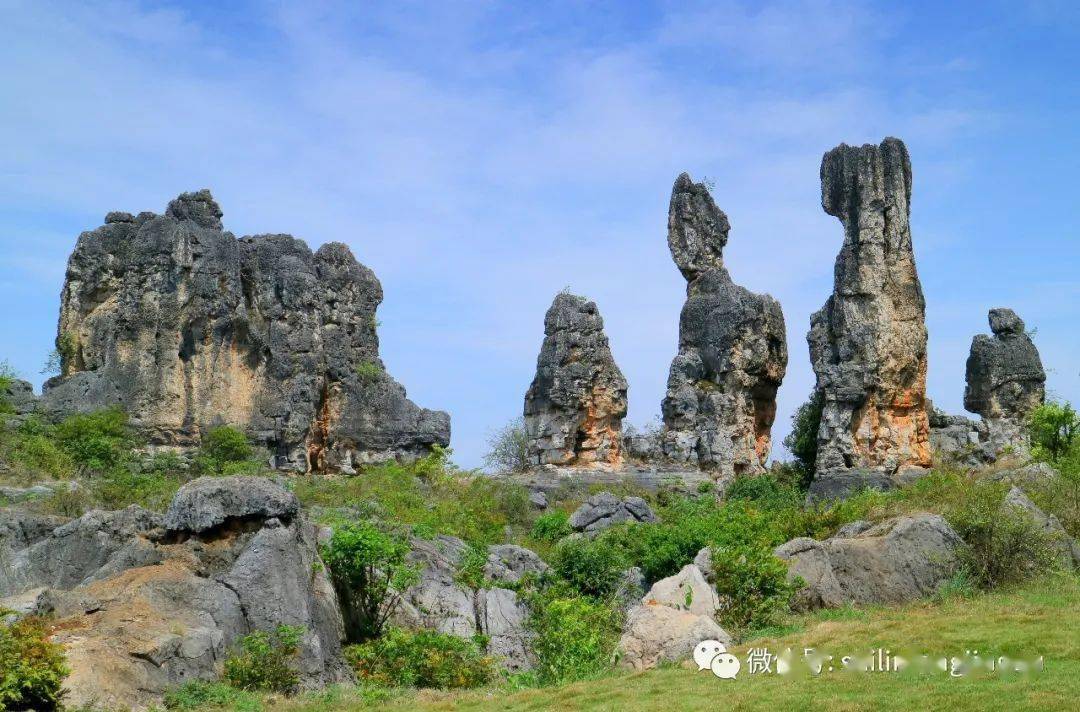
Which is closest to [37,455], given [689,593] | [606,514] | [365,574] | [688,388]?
[606,514]

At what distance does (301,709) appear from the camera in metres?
12.1

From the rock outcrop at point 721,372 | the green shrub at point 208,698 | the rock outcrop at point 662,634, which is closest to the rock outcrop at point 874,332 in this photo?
the rock outcrop at point 721,372

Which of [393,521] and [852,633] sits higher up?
[393,521]

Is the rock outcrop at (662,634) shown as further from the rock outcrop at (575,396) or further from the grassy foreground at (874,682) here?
the rock outcrop at (575,396)

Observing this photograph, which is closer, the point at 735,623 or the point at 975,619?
the point at 975,619

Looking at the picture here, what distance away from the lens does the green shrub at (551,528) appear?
85.7 feet

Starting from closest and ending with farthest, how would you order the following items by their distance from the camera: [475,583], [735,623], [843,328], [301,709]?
[301,709] → [735,623] → [475,583] → [843,328]

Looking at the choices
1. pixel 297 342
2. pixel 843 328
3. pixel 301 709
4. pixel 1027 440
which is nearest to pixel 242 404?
pixel 297 342

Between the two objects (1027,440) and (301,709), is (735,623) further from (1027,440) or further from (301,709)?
(1027,440)

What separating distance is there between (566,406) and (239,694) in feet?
84.6

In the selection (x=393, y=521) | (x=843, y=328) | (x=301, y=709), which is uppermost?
(x=843, y=328)

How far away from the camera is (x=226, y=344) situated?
1490 inches

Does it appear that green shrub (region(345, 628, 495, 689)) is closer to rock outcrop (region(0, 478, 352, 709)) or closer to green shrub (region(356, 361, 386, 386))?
rock outcrop (region(0, 478, 352, 709))

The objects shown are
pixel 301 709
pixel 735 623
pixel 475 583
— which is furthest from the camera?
pixel 475 583
